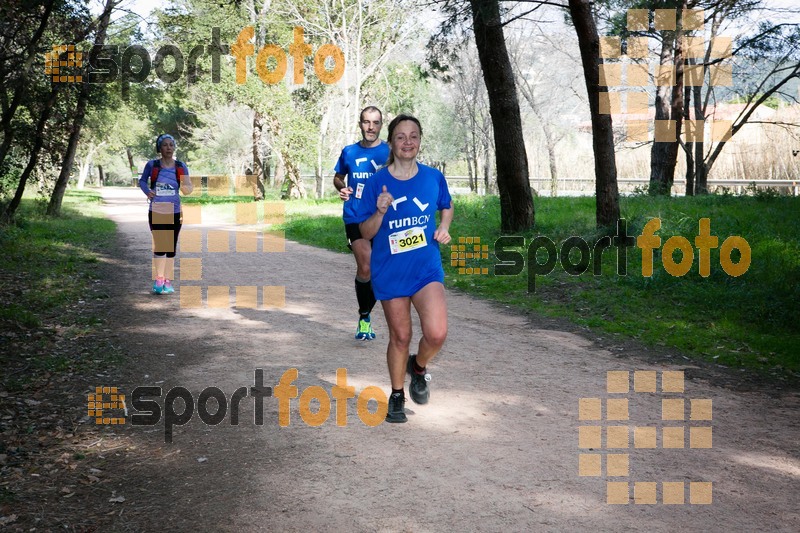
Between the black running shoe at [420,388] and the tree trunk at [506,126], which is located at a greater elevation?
the tree trunk at [506,126]

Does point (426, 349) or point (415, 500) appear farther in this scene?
point (426, 349)

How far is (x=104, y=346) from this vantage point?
790 cm

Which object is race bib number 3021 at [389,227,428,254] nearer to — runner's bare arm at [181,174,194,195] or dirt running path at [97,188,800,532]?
dirt running path at [97,188,800,532]

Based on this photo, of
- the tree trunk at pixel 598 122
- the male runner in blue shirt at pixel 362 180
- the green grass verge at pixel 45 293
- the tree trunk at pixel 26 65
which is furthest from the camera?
the tree trunk at pixel 26 65

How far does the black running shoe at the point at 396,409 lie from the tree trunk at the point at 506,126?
10.8 m

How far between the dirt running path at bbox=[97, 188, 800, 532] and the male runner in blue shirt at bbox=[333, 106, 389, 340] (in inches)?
19.2

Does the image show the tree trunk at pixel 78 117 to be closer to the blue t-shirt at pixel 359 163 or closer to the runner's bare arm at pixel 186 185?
the runner's bare arm at pixel 186 185

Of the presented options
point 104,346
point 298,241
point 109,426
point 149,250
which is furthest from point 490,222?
point 109,426

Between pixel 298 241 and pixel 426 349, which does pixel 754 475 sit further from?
pixel 298 241

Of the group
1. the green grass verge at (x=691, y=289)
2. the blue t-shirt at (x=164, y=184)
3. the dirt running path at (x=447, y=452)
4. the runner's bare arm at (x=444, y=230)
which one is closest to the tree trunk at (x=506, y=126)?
the green grass verge at (x=691, y=289)

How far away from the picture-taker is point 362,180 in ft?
26.0

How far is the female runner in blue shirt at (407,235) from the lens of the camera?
5277 millimetres

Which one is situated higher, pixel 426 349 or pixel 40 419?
pixel 426 349

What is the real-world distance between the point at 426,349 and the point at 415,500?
1.57 m
